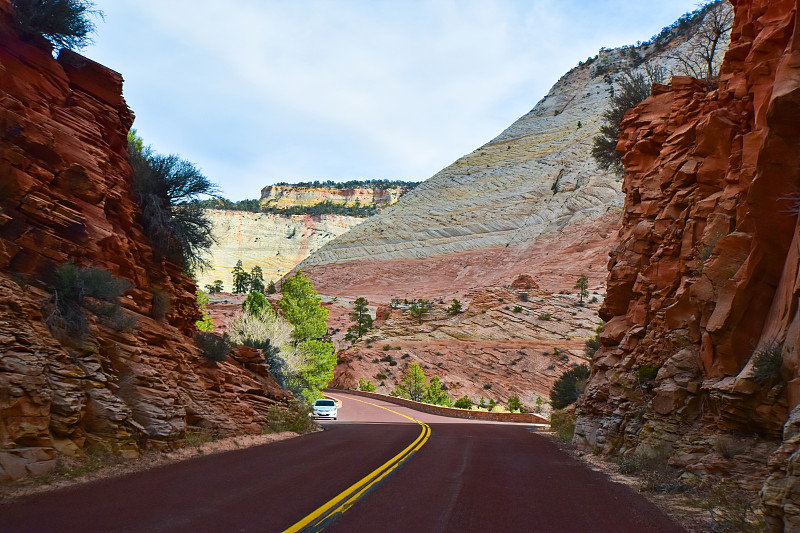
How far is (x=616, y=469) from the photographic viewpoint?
1284 cm

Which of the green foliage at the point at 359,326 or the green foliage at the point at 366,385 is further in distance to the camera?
the green foliage at the point at 359,326

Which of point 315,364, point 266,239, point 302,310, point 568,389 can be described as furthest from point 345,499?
point 266,239

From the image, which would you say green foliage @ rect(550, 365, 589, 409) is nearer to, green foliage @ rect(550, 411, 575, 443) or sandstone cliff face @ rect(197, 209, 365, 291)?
green foliage @ rect(550, 411, 575, 443)

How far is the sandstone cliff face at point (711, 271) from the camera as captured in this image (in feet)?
30.1

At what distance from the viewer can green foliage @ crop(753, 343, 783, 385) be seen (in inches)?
343

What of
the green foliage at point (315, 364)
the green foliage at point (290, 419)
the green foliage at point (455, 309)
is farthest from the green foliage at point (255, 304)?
the green foliage at point (455, 309)

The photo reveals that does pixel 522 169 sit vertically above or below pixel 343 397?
above

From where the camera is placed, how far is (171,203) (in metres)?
17.8

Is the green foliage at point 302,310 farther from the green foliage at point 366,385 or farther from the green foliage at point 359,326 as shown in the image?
the green foliage at point 359,326

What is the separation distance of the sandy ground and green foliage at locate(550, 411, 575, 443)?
10.7 meters

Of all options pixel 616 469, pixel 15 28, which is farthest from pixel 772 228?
pixel 15 28

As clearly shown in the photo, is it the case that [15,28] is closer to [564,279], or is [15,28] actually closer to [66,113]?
[66,113]

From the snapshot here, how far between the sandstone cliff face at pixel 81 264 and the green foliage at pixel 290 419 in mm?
1622

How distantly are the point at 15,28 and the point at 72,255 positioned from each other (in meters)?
5.55
